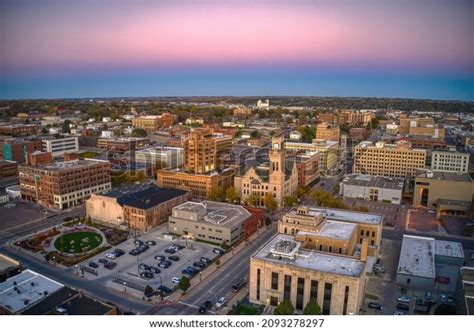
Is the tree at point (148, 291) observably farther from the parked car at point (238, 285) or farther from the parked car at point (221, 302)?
the parked car at point (238, 285)

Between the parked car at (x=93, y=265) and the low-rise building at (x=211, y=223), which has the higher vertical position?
the low-rise building at (x=211, y=223)

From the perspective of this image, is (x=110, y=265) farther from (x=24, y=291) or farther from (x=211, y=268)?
(x=24, y=291)

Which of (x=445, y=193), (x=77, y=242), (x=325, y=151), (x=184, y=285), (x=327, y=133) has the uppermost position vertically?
(x=327, y=133)

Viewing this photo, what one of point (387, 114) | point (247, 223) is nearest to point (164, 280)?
point (247, 223)

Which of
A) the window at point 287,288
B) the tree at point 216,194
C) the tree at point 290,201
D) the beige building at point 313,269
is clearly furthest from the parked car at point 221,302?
the tree at point 290,201

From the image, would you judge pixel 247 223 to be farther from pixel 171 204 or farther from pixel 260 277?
pixel 260 277

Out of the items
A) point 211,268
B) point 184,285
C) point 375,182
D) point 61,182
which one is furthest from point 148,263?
point 375,182
